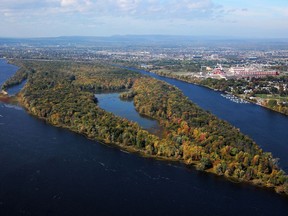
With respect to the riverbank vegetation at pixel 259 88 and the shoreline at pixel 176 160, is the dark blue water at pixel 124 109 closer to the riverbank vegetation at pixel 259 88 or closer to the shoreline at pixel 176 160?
the shoreline at pixel 176 160

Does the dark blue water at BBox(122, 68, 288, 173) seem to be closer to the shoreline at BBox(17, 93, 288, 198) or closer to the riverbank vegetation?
the riverbank vegetation

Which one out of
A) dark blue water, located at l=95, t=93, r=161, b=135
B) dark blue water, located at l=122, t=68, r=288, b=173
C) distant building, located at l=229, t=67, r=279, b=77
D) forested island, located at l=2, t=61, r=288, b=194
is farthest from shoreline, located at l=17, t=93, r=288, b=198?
distant building, located at l=229, t=67, r=279, b=77

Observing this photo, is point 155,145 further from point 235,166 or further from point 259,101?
point 259,101

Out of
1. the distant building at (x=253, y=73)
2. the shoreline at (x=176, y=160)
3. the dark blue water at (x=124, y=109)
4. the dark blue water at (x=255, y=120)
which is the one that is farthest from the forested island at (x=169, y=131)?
the distant building at (x=253, y=73)

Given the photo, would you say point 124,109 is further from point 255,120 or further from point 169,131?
point 255,120

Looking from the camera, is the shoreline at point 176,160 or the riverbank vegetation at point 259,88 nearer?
the shoreline at point 176,160

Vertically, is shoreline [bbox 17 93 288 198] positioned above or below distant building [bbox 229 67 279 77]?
below

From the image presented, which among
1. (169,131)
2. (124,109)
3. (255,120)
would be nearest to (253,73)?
(255,120)
